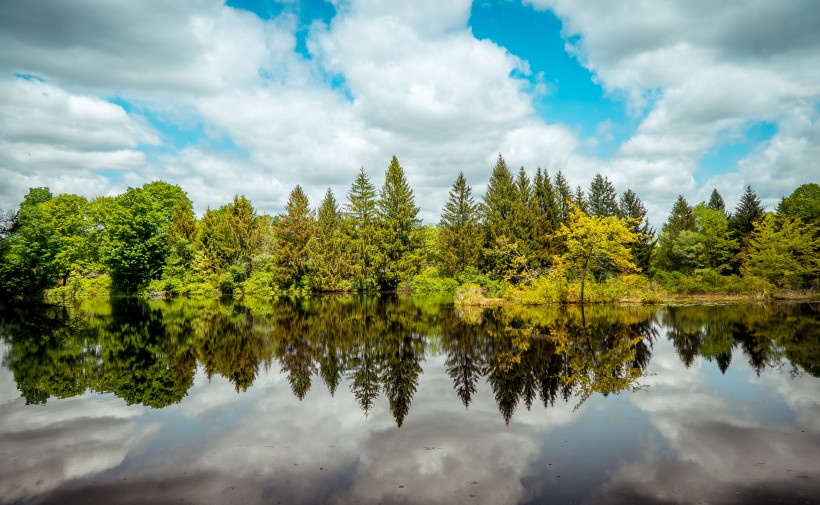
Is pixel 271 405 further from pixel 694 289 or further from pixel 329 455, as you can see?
pixel 694 289

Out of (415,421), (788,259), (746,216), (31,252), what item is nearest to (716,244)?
(746,216)

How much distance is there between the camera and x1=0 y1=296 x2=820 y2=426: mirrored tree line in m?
10.6

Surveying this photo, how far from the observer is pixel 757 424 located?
313 inches

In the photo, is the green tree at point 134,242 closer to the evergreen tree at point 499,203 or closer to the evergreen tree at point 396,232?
the evergreen tree at point 396,232

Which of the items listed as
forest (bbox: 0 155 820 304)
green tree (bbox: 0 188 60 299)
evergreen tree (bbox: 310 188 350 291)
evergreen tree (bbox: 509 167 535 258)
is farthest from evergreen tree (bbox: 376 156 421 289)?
green tree (bbox: 0 188 60 299)

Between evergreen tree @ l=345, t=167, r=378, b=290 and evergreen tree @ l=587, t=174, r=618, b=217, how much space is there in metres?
31.9

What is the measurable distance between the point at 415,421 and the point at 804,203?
60.9 m

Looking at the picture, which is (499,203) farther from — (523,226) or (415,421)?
(415,421)

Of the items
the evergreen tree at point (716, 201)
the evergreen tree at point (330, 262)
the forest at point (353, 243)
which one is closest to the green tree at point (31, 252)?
the forest at point (353, 243)

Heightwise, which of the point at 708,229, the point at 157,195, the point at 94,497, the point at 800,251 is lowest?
the point at 94,497

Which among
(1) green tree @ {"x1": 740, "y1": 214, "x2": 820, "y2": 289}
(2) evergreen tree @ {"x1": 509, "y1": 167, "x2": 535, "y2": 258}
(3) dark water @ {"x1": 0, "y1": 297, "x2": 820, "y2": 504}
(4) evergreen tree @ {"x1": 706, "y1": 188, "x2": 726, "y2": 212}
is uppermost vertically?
(4) evergreen tree @ {"x1": 706, "y1": 188, "x2": 726, "y2": 212}

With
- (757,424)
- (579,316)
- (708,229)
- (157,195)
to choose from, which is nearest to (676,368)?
(757,424)

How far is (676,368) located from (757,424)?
15.4 ft

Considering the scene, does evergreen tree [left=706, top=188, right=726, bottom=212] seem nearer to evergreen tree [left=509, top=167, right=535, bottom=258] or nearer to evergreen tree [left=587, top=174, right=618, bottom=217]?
evergreen tree [left=587, top=174, right=618, bottom=217]
